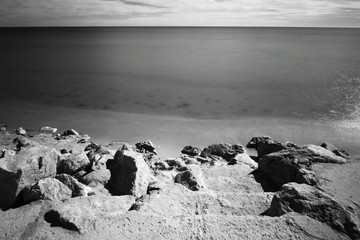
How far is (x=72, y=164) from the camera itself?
4.81 m

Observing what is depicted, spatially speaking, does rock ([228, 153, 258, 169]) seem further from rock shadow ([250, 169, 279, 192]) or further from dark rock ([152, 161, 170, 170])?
dark rock ([152, 161, 170, 170])

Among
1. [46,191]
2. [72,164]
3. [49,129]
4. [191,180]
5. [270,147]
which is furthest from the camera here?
[49,129]

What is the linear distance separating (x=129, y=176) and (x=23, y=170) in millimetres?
1811

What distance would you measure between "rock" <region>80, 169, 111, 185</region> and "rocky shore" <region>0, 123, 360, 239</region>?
0.02 m

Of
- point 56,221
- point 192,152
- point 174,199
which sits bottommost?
point 192,152

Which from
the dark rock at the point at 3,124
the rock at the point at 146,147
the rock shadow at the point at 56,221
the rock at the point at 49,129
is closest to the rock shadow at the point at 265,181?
the rock at the point at 146,147

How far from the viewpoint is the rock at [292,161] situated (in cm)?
482

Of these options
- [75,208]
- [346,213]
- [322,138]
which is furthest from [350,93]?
[75,208]

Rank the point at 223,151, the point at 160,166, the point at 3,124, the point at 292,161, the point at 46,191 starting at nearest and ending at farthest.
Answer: the point at 46,191 → the point at 292,161 → the point at 160,166 → the point at 223,151 → the point at 3,124

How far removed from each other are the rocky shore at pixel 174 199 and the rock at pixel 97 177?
0.02m

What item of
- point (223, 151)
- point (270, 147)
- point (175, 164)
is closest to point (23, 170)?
point (175, 164)

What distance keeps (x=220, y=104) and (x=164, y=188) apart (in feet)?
34.5

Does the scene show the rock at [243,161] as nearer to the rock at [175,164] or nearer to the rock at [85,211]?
the rock at [175,164]

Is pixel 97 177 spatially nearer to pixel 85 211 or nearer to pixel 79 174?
pixel 79 174
